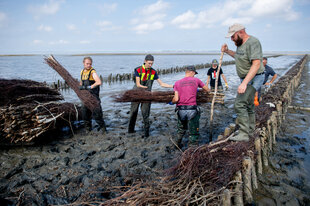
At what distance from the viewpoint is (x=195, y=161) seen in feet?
9.55

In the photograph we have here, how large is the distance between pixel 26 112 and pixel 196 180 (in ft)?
13.9

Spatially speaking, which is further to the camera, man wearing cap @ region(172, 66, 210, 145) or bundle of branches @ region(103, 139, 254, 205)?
man wearing cap @ region(172, 66, 210, 145)

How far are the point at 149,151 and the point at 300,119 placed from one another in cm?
623

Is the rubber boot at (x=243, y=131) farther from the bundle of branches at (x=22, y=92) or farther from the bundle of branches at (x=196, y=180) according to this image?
the bundle of branches at (x=22, y=92)

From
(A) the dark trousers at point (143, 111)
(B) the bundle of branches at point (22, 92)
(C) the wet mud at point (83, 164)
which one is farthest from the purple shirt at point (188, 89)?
(B) the bundle of branches at point (22, 92)

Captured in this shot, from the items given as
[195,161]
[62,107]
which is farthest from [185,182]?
[62,107]

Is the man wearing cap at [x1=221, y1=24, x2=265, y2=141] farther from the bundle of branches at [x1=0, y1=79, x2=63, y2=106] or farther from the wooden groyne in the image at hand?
the bundle of branches at [x1=0, y1=79, x2=63, y2=106]

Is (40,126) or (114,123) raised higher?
(40,126)

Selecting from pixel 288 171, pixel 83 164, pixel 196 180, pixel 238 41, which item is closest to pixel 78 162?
pixel 83 164

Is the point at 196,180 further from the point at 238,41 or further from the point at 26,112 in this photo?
the point at 26,112

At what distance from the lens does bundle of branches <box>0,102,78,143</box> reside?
4474mm

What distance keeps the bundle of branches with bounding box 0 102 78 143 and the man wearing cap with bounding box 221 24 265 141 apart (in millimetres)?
4463

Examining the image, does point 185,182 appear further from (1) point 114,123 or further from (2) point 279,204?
(1) point 114,123

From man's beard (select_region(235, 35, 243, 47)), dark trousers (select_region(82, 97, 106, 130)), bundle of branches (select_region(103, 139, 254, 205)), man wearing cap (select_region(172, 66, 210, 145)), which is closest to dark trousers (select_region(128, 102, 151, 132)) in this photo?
dark trousers (select_region(82, 97, 106, 130))
